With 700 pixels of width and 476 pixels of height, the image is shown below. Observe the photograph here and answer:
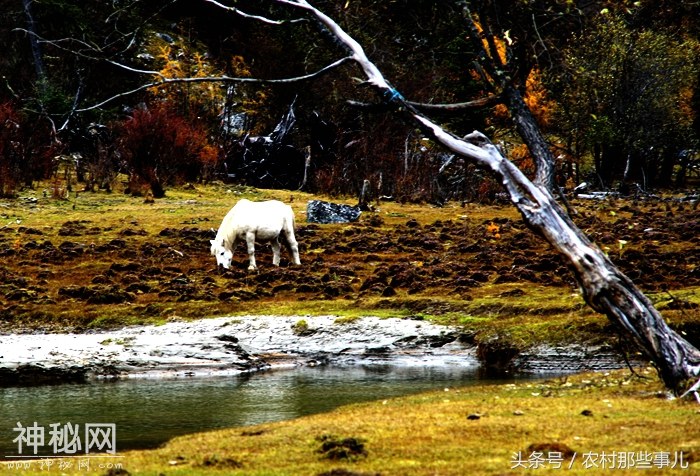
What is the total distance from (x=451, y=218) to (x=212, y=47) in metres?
31.0

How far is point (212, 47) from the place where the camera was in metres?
57.5

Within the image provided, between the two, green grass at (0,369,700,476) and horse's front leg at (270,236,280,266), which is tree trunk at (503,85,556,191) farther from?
horse's front leg at (270,236,280,266)

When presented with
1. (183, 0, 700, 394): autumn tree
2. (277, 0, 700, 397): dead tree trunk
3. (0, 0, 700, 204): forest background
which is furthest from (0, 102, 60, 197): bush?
(277, 0, 700, 397): dead tree trunk

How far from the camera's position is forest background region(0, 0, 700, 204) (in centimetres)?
3662

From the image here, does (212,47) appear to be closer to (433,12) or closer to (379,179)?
(379,179)

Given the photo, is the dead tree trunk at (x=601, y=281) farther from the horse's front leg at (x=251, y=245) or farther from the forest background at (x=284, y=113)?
the forest background at (x=284, y=113)

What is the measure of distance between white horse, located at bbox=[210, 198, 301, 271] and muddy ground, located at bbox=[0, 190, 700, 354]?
20.7 inches

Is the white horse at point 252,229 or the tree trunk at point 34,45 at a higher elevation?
the tree trunk at point 34,45

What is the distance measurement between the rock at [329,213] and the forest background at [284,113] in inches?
224

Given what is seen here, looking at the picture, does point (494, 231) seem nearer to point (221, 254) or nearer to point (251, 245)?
point (251, 245)

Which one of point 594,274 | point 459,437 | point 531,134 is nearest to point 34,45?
point 531,134

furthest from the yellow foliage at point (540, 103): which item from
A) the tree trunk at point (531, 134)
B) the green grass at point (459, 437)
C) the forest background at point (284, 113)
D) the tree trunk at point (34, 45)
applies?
the green grass at point (459, 437)

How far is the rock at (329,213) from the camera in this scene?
28.6m

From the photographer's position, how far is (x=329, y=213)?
28797 mm
